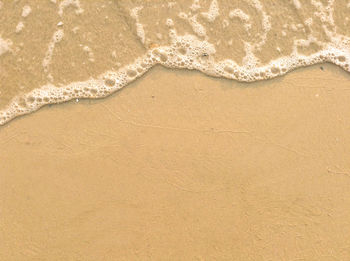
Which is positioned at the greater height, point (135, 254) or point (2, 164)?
point (2, 164)

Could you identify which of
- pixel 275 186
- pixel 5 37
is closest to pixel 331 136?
pixel 275 186

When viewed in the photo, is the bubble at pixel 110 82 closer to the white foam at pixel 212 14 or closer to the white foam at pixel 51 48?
the white foam at pixel 51 48

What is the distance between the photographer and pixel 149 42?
2732 millimetres

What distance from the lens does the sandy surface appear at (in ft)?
8.31

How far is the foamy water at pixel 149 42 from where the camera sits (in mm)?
2684

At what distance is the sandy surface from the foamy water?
204mm

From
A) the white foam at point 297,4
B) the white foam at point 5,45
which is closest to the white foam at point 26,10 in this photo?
the white foam at point 5,45

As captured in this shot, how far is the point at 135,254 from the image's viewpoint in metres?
2.52

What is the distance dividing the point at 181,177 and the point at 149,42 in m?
1.26

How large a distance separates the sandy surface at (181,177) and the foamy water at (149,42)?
20cm

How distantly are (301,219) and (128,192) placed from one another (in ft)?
4.97

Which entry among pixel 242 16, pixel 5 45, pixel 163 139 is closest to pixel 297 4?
pixel 242 16

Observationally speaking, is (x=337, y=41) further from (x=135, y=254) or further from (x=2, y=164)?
(x=2, y=164)

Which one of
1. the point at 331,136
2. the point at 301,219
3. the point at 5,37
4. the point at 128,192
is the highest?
the point at 5,37
